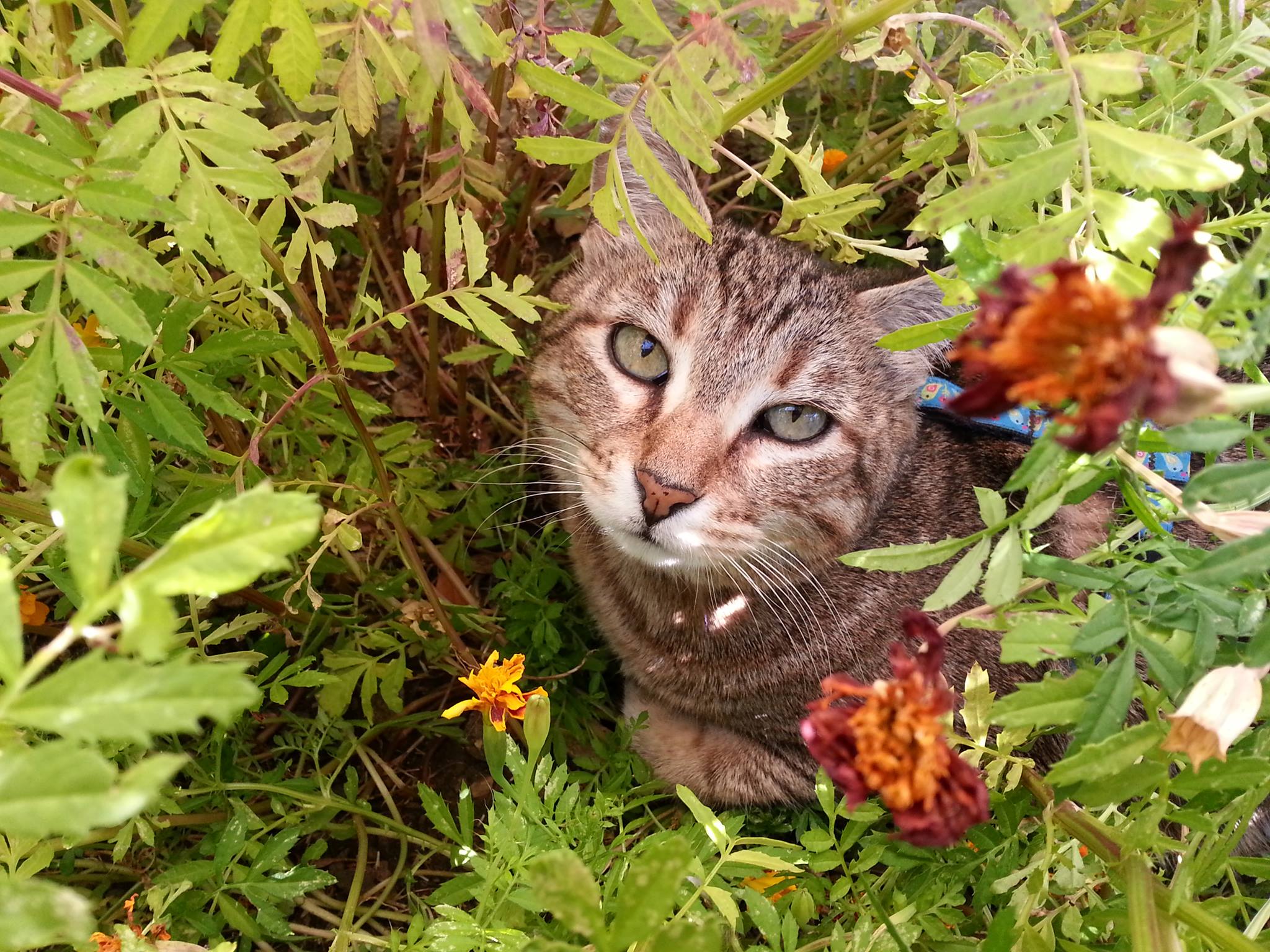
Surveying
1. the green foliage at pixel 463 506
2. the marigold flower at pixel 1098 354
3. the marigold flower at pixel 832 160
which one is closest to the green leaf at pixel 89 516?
the green foliage at pixel 463 506

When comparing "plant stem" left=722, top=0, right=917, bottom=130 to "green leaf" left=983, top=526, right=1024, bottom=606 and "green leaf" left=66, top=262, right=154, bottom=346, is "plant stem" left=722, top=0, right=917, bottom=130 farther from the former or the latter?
"green leaf" left=66, top=262, right=154, bottom=346

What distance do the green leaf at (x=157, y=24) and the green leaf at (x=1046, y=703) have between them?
1.22m

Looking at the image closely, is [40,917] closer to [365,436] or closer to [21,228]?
[21,228]

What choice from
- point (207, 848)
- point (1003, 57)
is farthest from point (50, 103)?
point (1003, 57)

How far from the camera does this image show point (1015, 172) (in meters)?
1.01

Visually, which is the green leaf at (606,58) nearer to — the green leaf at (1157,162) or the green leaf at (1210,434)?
the green leaf at (1157,162)

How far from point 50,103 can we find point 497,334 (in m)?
0.71

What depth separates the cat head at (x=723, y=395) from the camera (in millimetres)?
1796

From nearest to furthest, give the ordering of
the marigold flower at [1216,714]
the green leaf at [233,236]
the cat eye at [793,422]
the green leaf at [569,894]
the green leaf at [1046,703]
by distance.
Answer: the green leaf at [569,894] → the marigold flower at [1216,714] → the green leaf at [1046,703] → the green leaf at [233,236] → the cat eye at [793,422]

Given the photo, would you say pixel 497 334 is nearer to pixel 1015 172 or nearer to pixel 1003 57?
pixel 1015 172

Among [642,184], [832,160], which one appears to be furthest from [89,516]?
[832,160]

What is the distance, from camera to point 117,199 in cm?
108

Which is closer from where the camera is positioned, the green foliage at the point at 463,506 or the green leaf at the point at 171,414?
the green foliage at the point at 463,506

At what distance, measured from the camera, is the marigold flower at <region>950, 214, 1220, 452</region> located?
64cm
